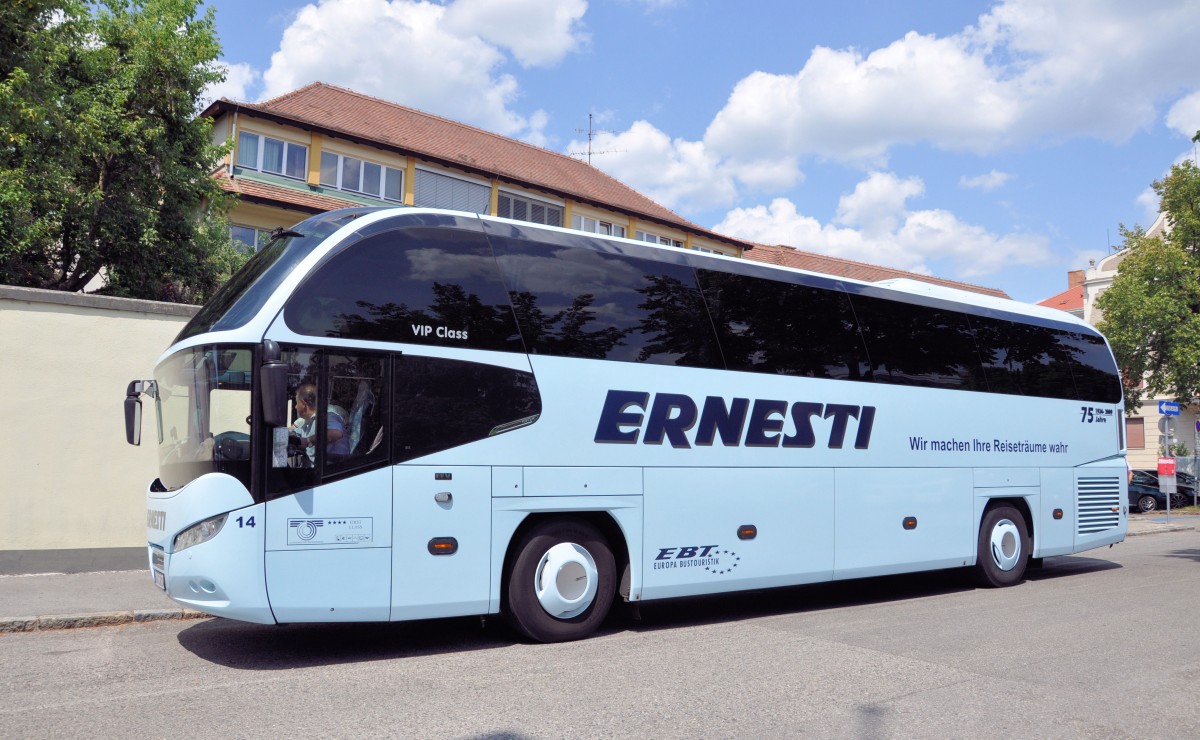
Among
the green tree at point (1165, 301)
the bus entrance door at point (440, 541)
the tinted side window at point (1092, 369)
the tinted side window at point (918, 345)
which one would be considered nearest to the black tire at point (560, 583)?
the bus entrance door at point (440, 541)

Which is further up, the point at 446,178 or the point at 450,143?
the point at 450,143

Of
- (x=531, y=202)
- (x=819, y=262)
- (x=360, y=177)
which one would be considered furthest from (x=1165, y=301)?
(x=360, y=177)

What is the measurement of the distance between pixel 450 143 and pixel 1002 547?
2590 cm

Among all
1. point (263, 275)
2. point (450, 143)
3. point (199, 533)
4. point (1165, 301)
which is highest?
point (450, 143)

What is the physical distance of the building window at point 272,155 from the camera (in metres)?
26.5

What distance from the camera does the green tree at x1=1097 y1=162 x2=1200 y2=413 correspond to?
34406 mm

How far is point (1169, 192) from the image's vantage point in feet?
118

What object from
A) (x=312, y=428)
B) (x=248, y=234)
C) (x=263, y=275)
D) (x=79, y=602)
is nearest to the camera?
(x=312, y=428)

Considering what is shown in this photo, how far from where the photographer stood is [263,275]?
7.29m

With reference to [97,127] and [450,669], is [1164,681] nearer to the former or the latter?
[450,669]

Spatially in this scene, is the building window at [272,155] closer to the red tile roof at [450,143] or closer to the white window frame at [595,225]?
the red tile roof at [450,143]

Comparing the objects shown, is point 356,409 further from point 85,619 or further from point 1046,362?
point 1046,362

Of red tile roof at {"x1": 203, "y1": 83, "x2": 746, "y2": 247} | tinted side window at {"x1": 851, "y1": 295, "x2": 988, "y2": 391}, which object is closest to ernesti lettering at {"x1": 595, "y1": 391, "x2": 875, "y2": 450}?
tinted side window at {"x1": 851, "y1": 295, "x2": 988, "y2": 391}

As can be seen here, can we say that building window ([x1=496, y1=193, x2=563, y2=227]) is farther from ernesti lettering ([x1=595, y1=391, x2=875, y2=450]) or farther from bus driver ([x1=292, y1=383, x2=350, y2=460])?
bus driver ([x1=292, y1=383, x2=350, y2=460])
